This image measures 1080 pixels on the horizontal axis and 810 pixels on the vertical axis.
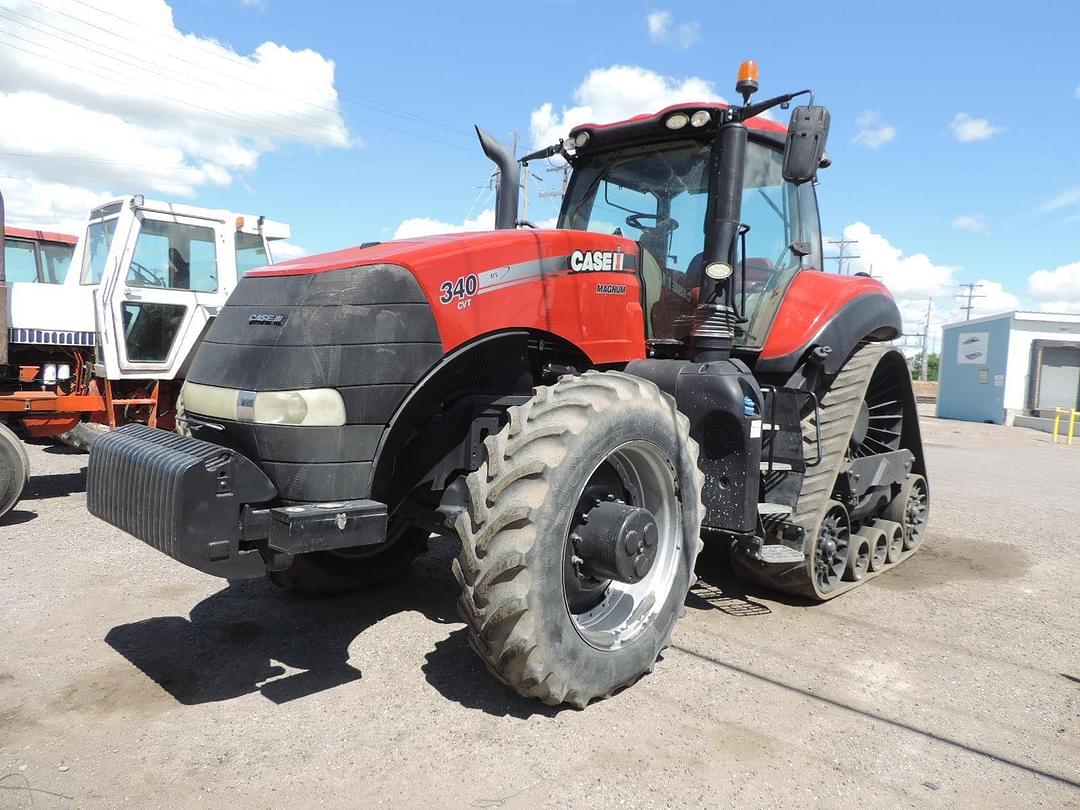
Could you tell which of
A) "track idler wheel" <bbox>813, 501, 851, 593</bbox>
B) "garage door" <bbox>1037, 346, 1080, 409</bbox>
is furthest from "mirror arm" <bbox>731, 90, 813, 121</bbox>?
"garage door" <bbox>1037, 346, 1080, 409</bbox>

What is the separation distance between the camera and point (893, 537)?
5.82 metres

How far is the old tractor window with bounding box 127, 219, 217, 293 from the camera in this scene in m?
8.02

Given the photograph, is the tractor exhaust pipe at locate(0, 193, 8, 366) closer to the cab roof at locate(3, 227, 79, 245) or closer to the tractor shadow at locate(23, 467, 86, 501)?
the tractor shadow at locate(23, 467, 86, 501)

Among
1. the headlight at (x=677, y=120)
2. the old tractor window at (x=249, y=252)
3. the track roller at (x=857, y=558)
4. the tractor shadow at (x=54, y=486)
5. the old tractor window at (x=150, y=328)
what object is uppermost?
the headlight at (x=677, y=120)

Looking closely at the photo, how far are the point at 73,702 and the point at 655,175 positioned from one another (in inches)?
155

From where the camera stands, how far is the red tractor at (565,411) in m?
2.90

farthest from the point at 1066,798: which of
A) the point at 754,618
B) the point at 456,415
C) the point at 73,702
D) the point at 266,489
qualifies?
the point at 73,702

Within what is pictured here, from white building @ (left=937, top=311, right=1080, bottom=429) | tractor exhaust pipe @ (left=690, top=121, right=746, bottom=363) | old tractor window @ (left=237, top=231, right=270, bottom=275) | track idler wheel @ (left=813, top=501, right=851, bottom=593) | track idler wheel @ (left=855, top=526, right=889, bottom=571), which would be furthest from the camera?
white building @ (left=937, top=311, right=1080, bottom=429)

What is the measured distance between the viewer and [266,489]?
9.48 feet

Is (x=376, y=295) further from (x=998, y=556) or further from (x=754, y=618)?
(x=998, y=556)

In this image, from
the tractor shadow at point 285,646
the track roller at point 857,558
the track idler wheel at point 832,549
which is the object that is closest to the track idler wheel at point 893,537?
the track roller at point 857,558

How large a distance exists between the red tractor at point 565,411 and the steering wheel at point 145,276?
16.0ft

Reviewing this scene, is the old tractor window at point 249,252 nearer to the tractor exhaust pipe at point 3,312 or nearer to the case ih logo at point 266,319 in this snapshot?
the tractor exhaust pipe at point 3,312

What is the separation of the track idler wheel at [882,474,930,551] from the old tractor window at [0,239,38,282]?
10945 millimetres
